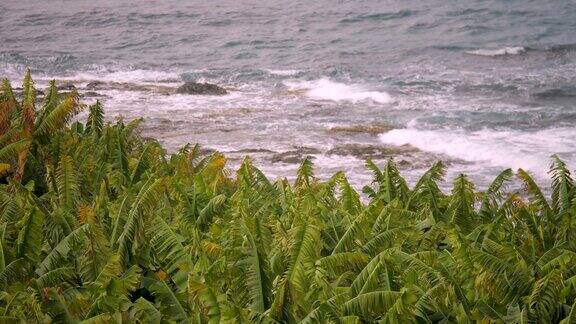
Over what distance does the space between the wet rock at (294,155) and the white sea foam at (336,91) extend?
671 centimetres

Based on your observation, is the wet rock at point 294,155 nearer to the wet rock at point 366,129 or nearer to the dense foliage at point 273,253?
the wet rock at point 366,129

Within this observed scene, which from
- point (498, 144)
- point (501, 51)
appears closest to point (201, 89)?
point (498, 144)

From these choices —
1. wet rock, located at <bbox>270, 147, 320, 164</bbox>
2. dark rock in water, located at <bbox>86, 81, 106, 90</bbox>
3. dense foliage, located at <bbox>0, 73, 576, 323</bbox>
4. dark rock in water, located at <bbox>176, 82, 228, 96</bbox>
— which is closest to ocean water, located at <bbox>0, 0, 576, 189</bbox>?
wet rock, located at <bbox>270, 147, 320, 164</bbox>

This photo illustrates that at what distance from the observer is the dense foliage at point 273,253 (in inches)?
254

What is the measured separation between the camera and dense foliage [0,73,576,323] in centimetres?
646

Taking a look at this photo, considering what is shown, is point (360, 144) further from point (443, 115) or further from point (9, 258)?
point (9, 258)

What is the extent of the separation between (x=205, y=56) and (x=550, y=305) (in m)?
28.3

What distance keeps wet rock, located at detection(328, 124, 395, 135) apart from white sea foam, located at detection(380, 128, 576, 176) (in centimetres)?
38

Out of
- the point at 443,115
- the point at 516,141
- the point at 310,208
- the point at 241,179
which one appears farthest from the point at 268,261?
the point at 443,115

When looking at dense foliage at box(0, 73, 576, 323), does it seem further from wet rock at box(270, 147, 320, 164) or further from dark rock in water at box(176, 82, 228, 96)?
dark rock in water at box(176, 82, 228, 96)

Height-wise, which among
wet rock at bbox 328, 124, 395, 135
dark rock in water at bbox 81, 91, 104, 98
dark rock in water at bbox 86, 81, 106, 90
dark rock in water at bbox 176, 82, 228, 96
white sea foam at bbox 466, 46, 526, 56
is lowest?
white sea foam at bbox 466, 46, 526, 56

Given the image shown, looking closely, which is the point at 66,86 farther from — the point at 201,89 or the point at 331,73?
the point at 331,73

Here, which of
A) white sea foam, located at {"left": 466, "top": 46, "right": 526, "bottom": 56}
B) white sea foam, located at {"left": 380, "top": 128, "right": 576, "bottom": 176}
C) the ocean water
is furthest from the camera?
white sea foam, located at {"left": 466, "top": 46, "right": 526, "bottom": 56}

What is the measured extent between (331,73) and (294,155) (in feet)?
39.0
